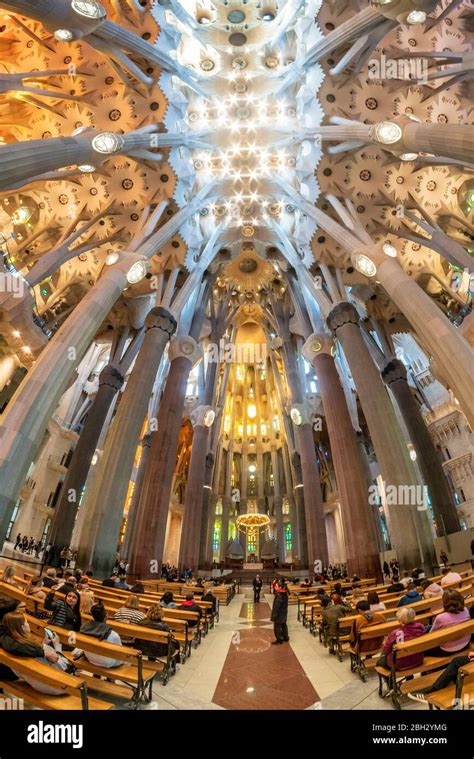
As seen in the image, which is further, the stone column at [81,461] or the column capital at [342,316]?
the stone column at [81,461]

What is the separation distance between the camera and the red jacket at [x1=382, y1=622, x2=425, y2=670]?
3.65 metres

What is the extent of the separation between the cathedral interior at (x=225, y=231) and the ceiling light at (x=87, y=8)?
6 centimetres

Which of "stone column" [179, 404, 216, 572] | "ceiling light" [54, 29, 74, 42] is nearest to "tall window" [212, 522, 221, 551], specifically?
"stone column" [179, 404, 216, 572]

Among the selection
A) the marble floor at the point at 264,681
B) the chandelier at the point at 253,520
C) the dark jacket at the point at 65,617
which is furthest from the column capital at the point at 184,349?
the dark jacket at the point at 65,617

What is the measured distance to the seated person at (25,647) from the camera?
294 centimetres

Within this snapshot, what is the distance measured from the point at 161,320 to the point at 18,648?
1620cm

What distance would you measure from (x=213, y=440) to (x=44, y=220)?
20.1 meters

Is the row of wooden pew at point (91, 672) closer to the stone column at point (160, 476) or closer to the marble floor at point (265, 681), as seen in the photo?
the marble floor at point (265, 681)

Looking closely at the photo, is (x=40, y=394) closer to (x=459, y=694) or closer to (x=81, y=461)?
(x=459, y=694)

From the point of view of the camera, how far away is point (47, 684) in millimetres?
2742

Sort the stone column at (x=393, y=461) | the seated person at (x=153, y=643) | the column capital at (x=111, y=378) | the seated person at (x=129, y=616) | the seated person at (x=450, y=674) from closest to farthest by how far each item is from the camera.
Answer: the seated person at (x=450, y=674), the seated person at (x=153, y=643), the seated person at (x=129, y=616), the stone column at (x=393, y=461), the column capital at (x=111, y=378)
